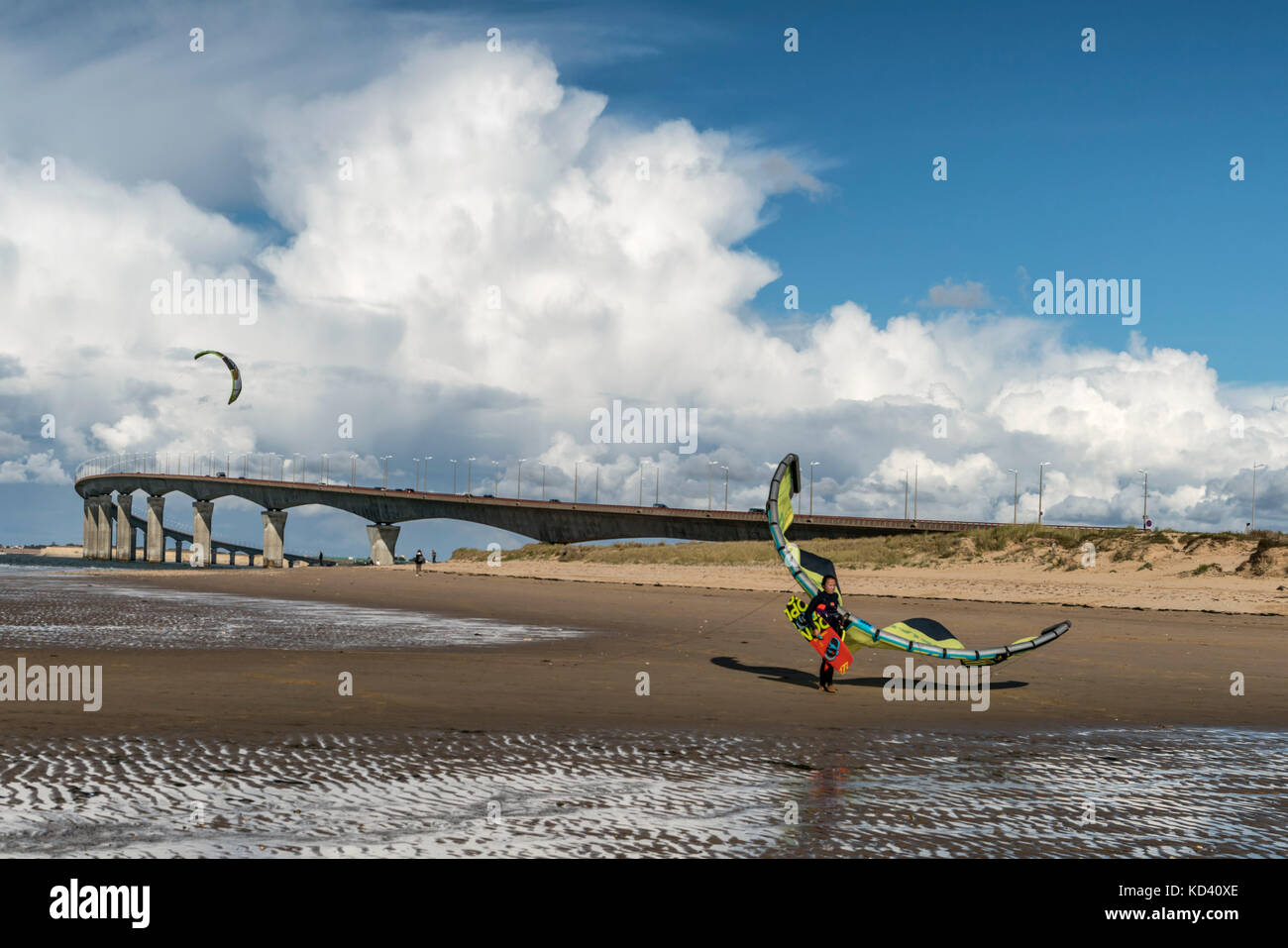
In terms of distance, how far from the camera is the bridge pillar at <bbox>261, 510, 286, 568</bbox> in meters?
153

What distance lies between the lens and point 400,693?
50.0 ft

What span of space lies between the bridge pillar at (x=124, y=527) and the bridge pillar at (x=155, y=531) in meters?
8.62

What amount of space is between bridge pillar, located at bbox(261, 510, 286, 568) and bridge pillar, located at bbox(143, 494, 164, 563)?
41.8 meters

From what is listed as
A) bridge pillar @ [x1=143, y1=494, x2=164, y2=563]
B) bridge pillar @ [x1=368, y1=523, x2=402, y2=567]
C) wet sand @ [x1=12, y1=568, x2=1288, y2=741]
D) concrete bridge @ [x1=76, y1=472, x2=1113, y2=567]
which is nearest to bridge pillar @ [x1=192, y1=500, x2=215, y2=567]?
concrete bridge @ [x1=76, y1=472, x2=1113, y2=567]

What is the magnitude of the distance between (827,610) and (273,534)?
487 ft

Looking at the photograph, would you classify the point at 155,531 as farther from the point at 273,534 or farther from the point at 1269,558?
the point at 1269,558

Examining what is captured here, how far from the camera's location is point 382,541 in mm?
133375

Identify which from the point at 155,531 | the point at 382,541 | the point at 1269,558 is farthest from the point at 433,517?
the point at 1269,558

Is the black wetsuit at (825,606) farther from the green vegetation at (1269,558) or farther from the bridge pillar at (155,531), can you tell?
the bridge pillar at (155,531)
